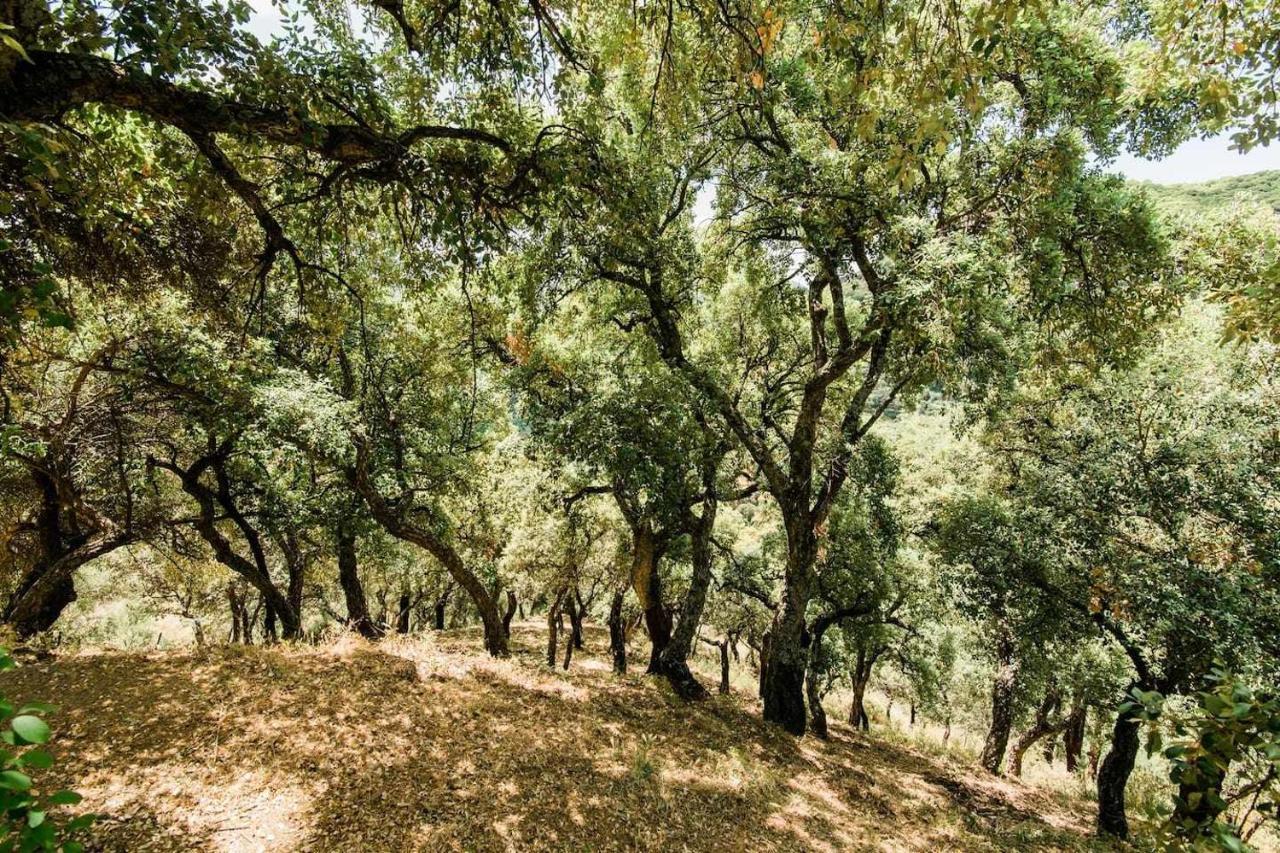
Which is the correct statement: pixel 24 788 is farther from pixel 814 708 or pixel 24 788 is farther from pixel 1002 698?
pixel 1002 698

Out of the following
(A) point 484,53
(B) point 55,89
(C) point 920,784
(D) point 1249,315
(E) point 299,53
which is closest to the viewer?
(B) point 55,89

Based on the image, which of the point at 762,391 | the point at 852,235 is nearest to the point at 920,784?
the point at 762,391

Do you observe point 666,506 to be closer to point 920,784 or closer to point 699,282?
point 699,282

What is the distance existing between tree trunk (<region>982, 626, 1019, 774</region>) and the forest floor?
15.8ft

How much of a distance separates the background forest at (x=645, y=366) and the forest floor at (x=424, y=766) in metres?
0.07

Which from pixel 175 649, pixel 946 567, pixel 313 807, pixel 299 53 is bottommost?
pixel 313 807

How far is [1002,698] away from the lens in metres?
15.3

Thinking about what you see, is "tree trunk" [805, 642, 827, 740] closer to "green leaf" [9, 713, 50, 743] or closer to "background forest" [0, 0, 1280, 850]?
"background forest" [0, 0, 1280, 850]

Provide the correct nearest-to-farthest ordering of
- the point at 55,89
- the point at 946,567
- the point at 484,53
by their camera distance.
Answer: the point at 55,89 < the point at 484,53 < the point at 946,567

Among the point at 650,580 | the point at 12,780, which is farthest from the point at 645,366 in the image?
the point at 12,780

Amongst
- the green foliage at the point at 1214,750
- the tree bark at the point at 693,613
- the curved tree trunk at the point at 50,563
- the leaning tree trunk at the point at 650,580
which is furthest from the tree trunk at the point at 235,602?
the green foliage at the point at 1214,750

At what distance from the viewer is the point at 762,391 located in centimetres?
1351

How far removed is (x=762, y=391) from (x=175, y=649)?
11.4m

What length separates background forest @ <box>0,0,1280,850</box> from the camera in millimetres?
3836
